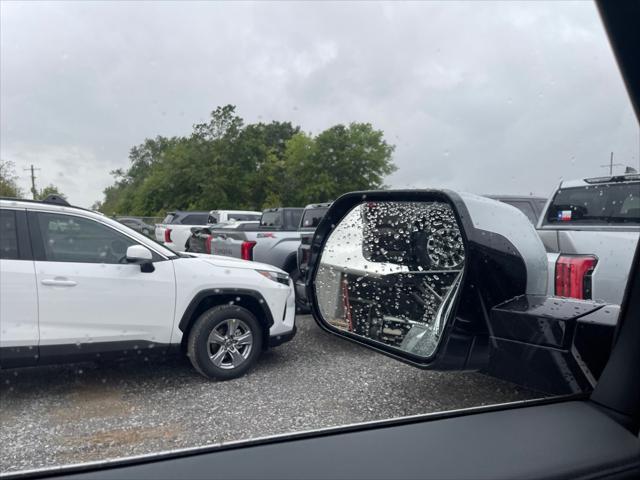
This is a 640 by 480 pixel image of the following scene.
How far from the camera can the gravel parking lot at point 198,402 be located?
77.1 inches

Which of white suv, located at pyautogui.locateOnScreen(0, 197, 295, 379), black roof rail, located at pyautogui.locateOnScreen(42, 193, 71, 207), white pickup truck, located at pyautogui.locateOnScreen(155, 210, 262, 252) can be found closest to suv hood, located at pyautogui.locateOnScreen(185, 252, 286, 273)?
white suv, located at pyautogui.locateOnScreen(0, 197, 295, 379)

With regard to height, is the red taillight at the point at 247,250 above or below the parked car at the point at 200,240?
below

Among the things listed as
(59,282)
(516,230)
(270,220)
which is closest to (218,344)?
(59,282)

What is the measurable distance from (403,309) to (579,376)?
2.12ft

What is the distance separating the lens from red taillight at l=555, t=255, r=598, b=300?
1963mm

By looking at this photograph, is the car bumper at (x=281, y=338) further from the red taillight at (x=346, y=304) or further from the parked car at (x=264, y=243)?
the red taillight at (x=346, y=304)

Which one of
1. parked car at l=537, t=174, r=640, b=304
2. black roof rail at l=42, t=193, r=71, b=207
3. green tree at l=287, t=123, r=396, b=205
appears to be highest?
green tree at l=287, t=123, r=396, b=205

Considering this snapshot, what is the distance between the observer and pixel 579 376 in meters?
1.76

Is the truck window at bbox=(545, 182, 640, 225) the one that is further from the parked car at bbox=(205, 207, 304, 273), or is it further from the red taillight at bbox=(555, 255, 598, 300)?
the parked car at bbox=(205, 207, 304, 273)

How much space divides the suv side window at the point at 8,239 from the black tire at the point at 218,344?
1.48 metres

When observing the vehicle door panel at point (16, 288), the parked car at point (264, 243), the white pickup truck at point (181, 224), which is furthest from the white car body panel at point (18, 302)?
the parked car at point (264, 243)

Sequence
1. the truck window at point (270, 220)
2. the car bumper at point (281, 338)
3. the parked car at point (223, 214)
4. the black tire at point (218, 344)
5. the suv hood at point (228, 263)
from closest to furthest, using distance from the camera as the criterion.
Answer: the parked car at point (223, 214) → the black tire at point (218, 344) → the car bumper at point (281, 338) → the suv hood at point (228, 263) → the truck window at point (270, 220)

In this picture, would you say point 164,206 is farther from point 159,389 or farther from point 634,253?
point 634,253

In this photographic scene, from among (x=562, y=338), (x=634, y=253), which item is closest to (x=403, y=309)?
(x=562, y=338)
